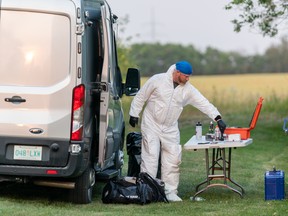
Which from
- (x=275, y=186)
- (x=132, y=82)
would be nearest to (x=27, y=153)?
(x=132, y=82)

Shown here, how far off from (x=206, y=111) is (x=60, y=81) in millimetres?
2445

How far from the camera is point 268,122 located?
26.7 metres

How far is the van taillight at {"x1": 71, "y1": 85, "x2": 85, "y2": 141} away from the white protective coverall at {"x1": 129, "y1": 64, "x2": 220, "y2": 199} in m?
1.62

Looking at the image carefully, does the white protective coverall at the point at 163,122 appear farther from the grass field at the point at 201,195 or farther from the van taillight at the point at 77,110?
the van taillight at the point at 77,110

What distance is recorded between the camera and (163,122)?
12031mm

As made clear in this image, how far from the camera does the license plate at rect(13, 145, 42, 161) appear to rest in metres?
10.6

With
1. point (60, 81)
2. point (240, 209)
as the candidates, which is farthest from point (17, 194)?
point (240, 209)

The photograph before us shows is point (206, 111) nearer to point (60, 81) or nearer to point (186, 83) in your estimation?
point (186, 83)

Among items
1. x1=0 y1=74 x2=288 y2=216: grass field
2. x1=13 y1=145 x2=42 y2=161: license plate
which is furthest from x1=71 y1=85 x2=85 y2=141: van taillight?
x1=0 y1=74 x2=288 y2=216: grass field

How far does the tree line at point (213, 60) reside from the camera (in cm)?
6006

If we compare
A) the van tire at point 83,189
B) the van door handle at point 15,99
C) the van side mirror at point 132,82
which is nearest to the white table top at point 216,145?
the van tire at point 83,189

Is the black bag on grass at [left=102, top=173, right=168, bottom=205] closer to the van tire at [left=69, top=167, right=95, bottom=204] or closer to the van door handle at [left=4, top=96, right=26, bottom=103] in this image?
the van tire at [left=69, top=167, right=95, bottom=204]

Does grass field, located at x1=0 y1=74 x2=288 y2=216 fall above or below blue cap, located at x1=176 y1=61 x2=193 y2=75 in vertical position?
below

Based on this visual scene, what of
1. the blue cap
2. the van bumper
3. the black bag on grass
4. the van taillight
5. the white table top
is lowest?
the black bag on grass
